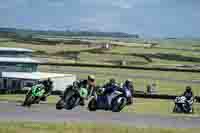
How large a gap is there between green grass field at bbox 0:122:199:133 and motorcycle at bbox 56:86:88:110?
664 centimetres

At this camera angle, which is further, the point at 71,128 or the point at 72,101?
the point at 72,101

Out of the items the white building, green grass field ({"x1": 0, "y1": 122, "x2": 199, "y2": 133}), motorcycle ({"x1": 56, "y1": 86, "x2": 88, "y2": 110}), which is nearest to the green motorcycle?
motorcycle ({"x1": 56, "y1": 86, "x2": 88, "y2": 110})

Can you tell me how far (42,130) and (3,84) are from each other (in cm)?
3710

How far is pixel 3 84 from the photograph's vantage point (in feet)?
167

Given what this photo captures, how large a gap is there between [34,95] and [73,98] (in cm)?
334

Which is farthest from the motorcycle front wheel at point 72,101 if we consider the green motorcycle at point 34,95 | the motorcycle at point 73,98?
the green motorcycle at point 34,95

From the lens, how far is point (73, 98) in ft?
73.9

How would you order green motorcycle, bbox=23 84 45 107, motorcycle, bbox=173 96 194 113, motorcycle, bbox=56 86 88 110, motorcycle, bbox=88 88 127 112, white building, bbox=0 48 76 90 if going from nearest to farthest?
motorcycle, bbox=88 88 127 112
motorcycle, bbox=56 86 88 110
green motorcycle, bbox=23 84 45 107
motorcycle, bbox=173 96 194 113
white building, bbox=0 48 76 90

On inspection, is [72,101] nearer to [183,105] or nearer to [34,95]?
[34,95]

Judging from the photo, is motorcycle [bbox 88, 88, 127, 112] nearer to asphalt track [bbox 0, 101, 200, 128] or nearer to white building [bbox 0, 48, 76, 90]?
asphalt track [bbox 0, 101, 200, 128]

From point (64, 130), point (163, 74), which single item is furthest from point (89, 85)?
point (163, 74)

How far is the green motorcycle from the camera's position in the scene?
81.6 ft

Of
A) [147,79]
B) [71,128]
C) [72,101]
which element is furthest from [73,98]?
[147,79]

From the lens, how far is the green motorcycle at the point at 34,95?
2488 centimetres
